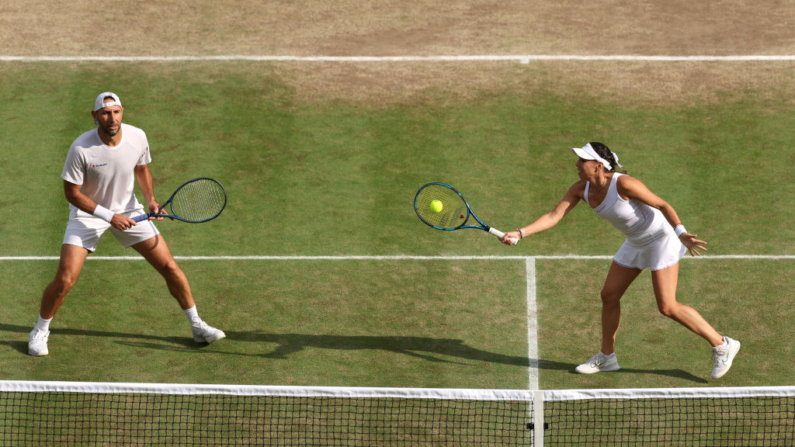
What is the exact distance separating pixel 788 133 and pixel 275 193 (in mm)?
6501

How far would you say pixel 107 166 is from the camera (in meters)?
8.96

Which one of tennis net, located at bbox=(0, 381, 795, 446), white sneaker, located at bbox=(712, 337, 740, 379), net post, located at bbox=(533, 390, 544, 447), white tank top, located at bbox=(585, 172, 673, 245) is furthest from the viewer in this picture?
white sneaker, located at bbox=(712, 337, 740, 379)

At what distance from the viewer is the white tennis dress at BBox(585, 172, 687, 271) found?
8578 mm

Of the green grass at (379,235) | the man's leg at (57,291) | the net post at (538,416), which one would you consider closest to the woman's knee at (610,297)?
the green grass at (379,235)

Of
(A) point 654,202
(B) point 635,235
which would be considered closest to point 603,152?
(A) point 654,202

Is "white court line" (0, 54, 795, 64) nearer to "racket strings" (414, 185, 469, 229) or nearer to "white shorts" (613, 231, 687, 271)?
"racket strings" (414, 185, 469, 229)

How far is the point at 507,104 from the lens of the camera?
563 inches

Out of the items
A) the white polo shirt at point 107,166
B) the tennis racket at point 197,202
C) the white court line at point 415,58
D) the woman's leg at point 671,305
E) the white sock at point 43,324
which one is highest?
the white court line at point 415,58

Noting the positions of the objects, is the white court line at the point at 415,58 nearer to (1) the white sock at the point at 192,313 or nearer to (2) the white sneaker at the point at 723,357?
(1) the white sock at the point at 192,313

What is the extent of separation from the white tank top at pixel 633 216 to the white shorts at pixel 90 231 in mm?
3799

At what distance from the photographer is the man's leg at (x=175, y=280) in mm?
9258

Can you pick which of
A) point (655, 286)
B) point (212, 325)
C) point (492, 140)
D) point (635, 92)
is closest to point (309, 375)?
point (212, 325)

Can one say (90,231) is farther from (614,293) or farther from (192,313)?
(614,293)

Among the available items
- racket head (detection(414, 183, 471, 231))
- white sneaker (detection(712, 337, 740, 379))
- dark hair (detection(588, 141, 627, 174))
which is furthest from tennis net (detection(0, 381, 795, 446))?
dark hair (detection(588, 141, 627, 174))
